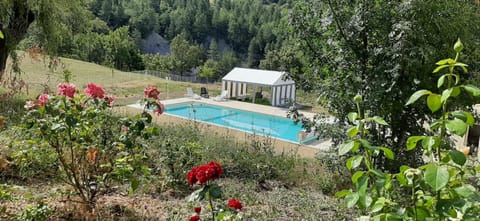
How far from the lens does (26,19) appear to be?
349 inches

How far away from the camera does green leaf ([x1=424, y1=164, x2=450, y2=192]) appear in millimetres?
908

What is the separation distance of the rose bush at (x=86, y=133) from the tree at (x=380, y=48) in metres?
2.30

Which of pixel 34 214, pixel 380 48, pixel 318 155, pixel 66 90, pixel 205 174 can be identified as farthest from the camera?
pixel 318 155

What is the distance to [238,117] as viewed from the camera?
617 inches

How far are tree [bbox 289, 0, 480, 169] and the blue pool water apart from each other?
840 cm

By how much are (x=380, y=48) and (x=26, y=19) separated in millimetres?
7966

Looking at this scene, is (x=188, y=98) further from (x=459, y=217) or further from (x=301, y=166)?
(x=459, y=217)

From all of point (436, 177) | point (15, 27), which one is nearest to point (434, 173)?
point (436, 177)

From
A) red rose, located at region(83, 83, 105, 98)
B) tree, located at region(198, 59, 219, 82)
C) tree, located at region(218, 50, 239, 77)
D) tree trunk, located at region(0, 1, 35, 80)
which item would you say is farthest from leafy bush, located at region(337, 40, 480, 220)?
tree, located at region(218, 50, 239, 77)

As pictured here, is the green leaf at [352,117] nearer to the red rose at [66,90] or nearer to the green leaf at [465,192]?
the green leaf at [465,192]

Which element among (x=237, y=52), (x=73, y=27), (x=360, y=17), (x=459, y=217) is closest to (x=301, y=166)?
(x=360, y=17)

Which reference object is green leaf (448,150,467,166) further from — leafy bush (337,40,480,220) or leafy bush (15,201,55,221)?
leafy bush (15,201,55,221)

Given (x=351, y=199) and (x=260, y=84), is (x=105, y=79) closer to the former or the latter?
(x=260, y=84)

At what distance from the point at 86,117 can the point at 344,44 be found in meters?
2.88
